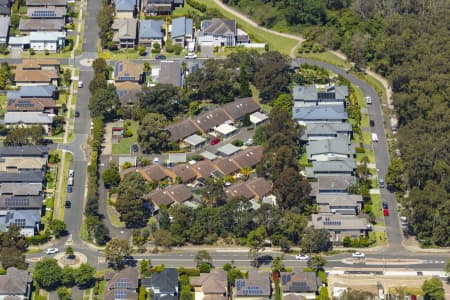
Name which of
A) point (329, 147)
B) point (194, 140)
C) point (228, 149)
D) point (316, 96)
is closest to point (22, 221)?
point (194, 140)

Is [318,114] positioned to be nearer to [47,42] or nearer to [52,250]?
[52,250]

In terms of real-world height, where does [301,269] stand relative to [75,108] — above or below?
below

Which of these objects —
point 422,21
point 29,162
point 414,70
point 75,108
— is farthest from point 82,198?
point 422,21

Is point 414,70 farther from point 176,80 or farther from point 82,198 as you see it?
point 82,198

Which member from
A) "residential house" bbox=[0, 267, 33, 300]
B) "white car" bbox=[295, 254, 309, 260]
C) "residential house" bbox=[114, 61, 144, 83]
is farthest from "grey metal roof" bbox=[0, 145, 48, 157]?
"white car" bbox=[295, 254, 309, 260]

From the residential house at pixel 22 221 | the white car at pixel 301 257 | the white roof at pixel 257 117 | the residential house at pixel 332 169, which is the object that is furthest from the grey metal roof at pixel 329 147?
the residential house at pixel 22 221

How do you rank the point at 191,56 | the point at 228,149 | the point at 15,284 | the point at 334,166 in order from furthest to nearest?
the point at 191,56, the point at 228,149, the point at 334,166, the point at 15,284

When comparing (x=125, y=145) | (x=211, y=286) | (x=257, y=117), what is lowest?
(x=211, y=286)
